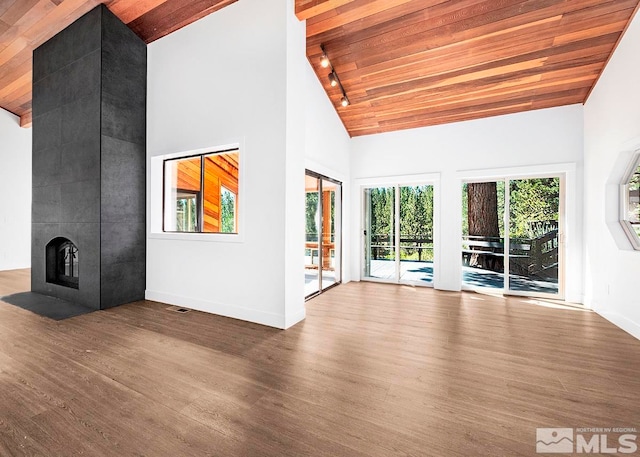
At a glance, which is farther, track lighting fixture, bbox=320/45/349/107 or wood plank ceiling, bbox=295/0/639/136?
track lighting fixture, bbox=320/45/349/107

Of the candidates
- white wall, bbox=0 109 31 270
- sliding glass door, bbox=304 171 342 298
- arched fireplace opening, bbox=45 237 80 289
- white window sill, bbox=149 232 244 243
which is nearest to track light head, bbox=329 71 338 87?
sliding glass door, bbox=304 171 342 298

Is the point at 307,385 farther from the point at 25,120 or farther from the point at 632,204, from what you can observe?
the point at 25,120

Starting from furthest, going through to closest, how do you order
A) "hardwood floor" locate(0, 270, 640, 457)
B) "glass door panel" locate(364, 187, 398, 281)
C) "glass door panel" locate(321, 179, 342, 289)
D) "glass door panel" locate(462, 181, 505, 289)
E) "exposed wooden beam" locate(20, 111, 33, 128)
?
"exposed wooden beam" locate(20, 111, 33, 128) → "glass door panel" locate(364, 187, 398, 281) → "glass door panel" locate(321, 179, 342, 289) → "glass door panel" locate(462, 181, 505, 289) → "hardwood floor" locate(0, 270, 640, 457)

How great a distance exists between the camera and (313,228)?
480cm

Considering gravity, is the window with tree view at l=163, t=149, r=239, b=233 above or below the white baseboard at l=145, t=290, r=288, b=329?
above

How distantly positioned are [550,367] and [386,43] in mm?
3987

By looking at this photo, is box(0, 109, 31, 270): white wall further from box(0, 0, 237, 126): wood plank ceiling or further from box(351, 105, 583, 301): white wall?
box(351, 105, 583, 301): white wall

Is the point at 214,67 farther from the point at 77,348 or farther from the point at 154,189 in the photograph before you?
the point at 77,348

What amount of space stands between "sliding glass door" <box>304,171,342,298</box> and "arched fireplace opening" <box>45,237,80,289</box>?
142 inches

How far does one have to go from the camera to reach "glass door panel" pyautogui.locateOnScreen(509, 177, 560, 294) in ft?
15.0

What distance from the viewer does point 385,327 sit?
10.7 feet

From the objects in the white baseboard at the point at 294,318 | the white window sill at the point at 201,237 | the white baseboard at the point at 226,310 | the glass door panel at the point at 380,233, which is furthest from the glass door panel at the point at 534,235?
Answer: the white window sill at the point at 201,237

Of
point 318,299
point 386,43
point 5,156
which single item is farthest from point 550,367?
point 5,156

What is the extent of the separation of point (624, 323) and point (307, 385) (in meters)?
3.68
